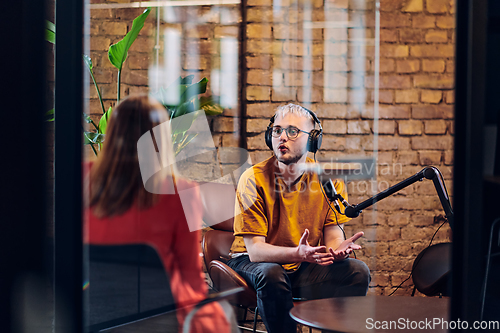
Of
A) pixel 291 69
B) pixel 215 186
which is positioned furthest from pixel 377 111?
pixel 215 186

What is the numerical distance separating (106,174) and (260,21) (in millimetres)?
1506

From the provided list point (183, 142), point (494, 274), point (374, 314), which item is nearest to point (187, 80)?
point (183, 142)

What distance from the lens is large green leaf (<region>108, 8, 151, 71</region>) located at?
2.07 metres

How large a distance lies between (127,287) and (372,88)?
1.65 m

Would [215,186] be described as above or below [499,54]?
below

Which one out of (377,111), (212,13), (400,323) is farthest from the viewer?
(212,13)

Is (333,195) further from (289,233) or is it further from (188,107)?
(188,107)

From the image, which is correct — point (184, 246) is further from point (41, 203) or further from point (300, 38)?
point (300, 38)

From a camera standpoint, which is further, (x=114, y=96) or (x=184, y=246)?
(x=114, y=96)

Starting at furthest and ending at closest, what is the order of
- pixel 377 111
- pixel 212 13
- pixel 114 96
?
pixel 212 13 < pixel 377 111 < pixel 114 96

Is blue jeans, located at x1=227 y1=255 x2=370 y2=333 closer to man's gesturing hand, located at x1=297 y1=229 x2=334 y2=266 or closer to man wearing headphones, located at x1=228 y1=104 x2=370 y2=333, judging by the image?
man wearing headphones, located at x1=228 y1=104 x2=370 y2=333

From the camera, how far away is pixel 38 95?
137 cm

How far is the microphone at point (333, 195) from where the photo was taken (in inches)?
84.6

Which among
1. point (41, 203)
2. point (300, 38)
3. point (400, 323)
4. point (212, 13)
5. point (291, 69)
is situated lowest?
point (400, 323)
